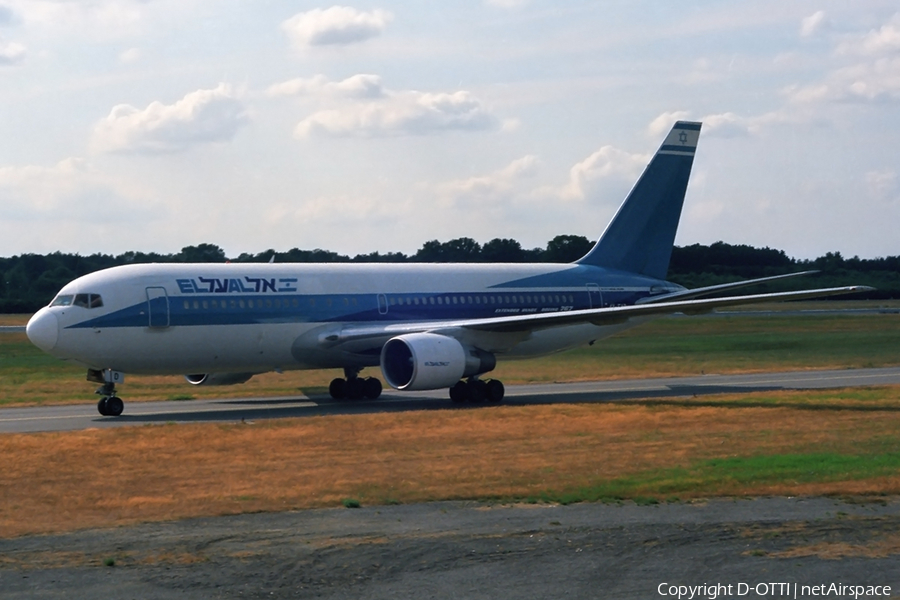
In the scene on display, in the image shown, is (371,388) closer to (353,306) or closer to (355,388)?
(355,388)

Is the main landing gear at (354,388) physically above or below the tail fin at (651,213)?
below

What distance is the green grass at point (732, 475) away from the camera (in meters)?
13.9

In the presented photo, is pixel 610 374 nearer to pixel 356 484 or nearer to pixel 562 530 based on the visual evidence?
pixel 356 484

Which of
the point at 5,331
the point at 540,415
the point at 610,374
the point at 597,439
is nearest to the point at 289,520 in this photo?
the point at 597,439

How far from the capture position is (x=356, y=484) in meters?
14.8

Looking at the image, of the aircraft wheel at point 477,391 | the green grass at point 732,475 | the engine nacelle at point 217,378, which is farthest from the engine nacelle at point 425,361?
the green grass at point 732,475

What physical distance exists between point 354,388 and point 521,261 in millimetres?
37521

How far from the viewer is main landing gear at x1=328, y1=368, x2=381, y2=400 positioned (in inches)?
1131

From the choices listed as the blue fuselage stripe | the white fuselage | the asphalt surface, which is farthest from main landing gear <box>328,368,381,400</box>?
the asphalt surface

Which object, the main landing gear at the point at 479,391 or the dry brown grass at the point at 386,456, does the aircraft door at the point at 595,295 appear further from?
the dry brown grass at the point at 386,456

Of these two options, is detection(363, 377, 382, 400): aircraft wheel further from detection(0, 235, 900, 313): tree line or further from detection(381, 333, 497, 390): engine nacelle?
detection(0, 235, 900, 313): tree line

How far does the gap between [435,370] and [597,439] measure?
7484 millimetres
